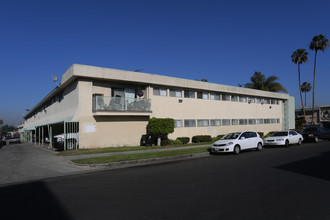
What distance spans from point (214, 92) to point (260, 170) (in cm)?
1974

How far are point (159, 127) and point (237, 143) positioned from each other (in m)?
7.53

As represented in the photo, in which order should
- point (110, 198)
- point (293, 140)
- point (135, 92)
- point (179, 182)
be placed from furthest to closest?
point (135, 92) < point (293, 140) < point (179, 182) < point (110, 198)

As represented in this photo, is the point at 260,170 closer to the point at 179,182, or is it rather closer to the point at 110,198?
the point at 179,182

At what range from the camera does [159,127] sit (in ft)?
65.7

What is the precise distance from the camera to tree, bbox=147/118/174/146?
787 inches

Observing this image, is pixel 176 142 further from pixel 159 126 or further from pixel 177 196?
pixel 177 196

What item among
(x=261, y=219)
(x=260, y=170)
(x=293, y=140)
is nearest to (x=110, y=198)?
(x=261, y=219)

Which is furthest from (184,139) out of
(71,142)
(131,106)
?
(71,142)

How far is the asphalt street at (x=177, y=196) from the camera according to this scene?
451cm

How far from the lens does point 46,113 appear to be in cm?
3173

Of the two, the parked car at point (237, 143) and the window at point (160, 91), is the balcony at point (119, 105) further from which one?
the parked car at point (237, 143)

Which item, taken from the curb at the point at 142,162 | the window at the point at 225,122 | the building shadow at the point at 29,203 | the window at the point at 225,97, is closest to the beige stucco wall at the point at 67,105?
the curb at the point at 142,162

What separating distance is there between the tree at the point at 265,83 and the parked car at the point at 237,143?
2563cm

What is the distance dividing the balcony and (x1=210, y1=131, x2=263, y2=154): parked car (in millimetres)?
7726
